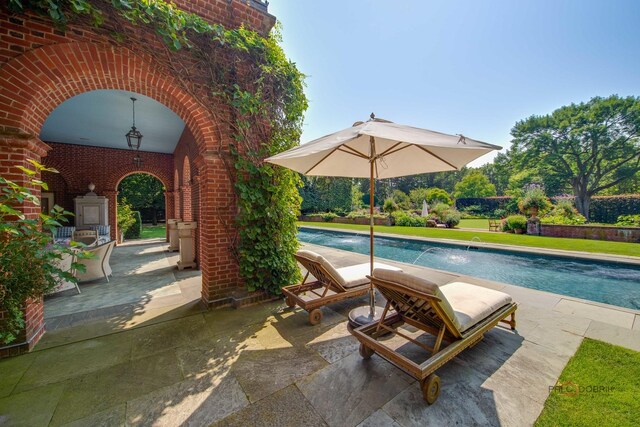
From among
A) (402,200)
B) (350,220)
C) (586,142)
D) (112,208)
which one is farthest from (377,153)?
(586,142)

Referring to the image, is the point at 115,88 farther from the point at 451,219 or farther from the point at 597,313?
the point at 451,219

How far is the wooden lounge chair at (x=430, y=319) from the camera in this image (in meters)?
1.95

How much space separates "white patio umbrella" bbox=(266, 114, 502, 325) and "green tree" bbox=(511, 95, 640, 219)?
27.5 meters

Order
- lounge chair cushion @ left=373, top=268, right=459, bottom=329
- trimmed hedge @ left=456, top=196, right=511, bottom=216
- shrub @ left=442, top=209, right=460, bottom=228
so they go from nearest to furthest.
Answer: lounge chair cushion @ left=373, top=268, right=459, bottom=329, shrub @ left=442, top=209, right=460, bottom=228, trimmed hedge @ left=456, top=196, right=511, bottom=216

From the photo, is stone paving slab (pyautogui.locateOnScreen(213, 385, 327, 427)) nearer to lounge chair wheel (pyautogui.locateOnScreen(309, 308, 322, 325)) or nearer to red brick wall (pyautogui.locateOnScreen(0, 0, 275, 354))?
lounge chair wheel (pyautogui.locateOnScreen(309, 308, 322, 325))

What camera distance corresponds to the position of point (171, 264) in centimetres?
654

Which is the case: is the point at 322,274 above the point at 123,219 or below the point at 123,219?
below

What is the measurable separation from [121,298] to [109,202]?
7789 millimetres

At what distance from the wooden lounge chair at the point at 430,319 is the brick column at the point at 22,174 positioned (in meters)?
3.50

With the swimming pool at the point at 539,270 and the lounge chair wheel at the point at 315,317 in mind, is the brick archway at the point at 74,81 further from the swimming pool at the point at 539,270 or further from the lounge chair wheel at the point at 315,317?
the swimming pool at the point at 539,270

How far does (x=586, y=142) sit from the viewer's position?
2317cm

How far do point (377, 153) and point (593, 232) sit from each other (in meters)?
13.0

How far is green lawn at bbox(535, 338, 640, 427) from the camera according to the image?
1744 millimetres

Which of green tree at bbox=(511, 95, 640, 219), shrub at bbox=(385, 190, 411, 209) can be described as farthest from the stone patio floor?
green tree at bbox=(511, 95, 640, 219)
